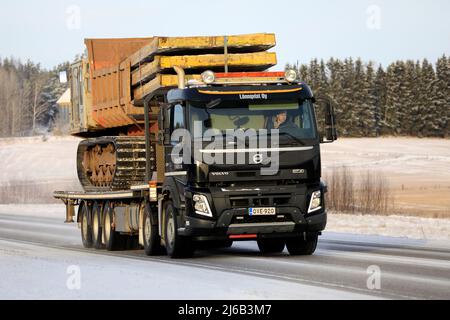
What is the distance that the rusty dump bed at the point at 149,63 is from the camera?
1816 cm

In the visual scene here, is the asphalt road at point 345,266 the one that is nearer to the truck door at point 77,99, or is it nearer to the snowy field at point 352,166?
Answer: the truck door at point 77,99

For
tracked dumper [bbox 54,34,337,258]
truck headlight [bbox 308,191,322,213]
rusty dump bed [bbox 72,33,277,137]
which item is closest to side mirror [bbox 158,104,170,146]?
tracked dumper [bbox 54,34,337,258]

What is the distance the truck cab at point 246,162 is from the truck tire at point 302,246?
942 millimetres

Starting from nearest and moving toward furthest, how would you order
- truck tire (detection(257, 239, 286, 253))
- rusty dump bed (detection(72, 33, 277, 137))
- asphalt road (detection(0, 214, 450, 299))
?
asphalt road (detection(0, 214, 450, 299)) → rusty dump bed (detection(72, 33, 277, 137)) → truck tire (detection(257, 239, 286, 253))

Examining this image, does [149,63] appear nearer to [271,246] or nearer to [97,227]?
[271,246]

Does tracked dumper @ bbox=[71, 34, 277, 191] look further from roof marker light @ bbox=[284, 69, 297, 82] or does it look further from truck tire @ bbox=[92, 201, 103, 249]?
roof marker light @ bbox=[284, 69, 297, 82]

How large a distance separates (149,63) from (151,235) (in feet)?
10.2

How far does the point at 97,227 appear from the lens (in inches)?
892

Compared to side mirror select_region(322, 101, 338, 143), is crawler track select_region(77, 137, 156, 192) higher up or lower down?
lower down

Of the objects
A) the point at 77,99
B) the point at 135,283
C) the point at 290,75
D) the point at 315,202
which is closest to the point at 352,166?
the point at 77,99

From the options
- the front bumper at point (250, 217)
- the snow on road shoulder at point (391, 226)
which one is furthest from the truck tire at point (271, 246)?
the snow on road shoulder at point (391, 226)

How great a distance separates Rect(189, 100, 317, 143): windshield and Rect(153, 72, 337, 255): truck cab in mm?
16

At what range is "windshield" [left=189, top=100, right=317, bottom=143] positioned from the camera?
1664 centimetres

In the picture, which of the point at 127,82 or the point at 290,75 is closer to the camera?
the point at 290,75
